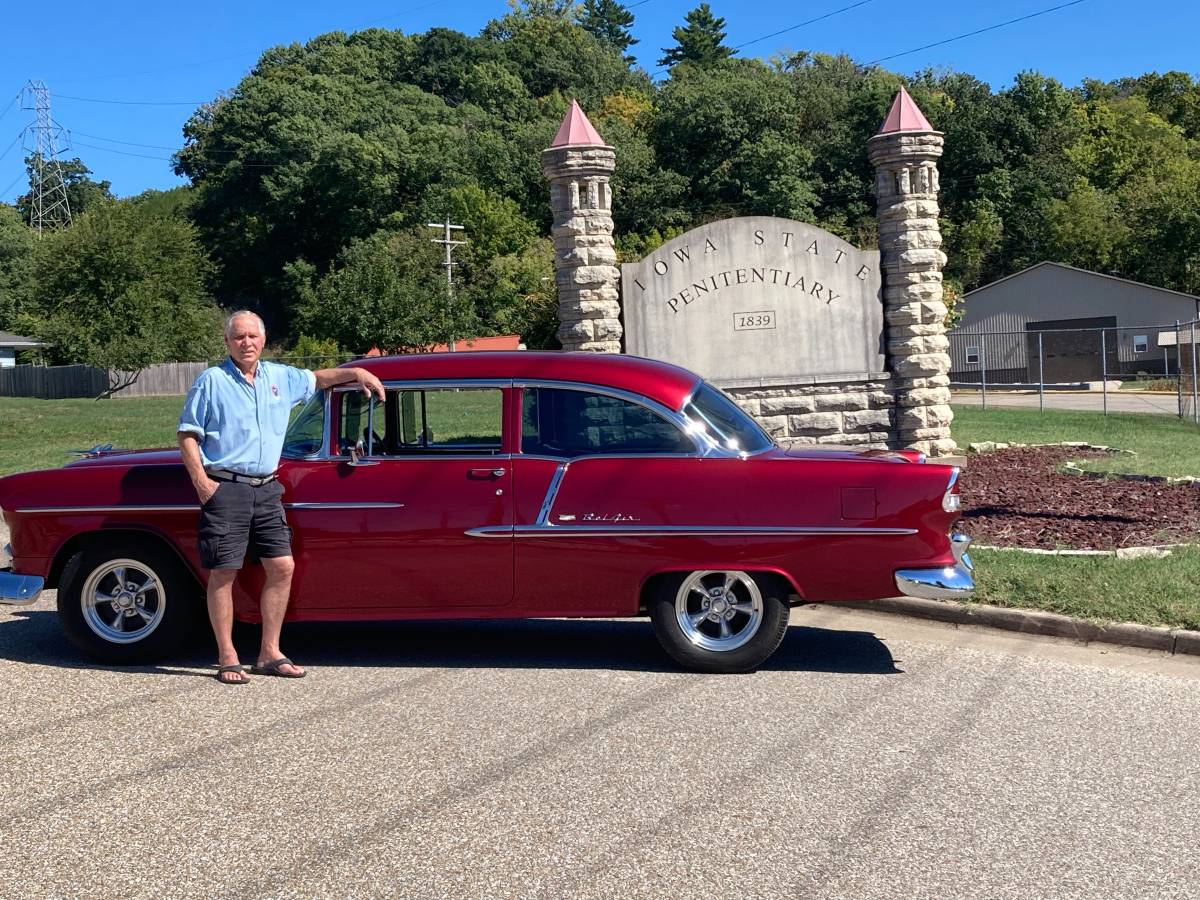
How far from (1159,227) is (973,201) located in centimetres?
969

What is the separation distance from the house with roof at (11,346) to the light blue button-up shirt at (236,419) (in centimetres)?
7093

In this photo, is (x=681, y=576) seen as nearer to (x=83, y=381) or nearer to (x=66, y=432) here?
(x=66, y=432)

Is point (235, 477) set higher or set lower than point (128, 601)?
higher

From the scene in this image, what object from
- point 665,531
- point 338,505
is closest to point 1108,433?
point 665,531

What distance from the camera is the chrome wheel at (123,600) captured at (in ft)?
22.2

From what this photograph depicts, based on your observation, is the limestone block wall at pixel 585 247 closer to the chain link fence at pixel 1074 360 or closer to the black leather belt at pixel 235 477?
the black leather belt at pixel 235 477

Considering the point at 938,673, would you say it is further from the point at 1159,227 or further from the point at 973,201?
the point at 973,201

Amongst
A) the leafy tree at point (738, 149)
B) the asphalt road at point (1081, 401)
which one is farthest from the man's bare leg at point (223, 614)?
the leafy tree at point (738, 149)

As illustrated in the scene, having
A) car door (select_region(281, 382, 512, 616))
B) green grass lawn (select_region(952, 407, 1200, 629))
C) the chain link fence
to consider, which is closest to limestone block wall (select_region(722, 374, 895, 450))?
green grass lawn (select_region(952, 407, 1200, 629))

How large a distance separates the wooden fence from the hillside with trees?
42.1 inches

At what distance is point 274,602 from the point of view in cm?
652

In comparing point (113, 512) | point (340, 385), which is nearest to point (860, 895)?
point (340, 385)

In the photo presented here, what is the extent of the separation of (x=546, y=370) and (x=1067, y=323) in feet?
153

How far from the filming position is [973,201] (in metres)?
65.4
